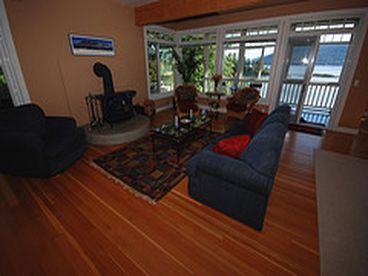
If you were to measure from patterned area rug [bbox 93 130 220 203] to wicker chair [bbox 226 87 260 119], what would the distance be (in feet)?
4.85

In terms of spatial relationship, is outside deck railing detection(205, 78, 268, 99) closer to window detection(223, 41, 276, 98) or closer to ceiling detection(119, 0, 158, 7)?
window detection(223, 41, 276, 98)

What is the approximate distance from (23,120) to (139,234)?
8.18 ft

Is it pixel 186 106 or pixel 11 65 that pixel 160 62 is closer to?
pixel 186 106

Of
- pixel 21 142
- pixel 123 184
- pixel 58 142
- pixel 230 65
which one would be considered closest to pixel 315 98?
pixel 230 65

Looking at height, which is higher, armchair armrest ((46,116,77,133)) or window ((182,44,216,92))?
window ((182,44,216,92))

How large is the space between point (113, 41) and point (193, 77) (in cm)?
310

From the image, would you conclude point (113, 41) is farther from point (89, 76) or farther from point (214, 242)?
point (214, 242)

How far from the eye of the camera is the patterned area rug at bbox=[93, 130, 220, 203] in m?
2.29

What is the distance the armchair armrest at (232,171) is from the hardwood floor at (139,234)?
524 mm

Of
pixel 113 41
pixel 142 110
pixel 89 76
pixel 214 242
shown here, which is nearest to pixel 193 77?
pixel 142 110

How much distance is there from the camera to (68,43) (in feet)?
11.3

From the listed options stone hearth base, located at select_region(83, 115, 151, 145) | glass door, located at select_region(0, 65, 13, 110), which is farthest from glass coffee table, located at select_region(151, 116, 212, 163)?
glass door, located at select_region(0, 65, 13, 110)

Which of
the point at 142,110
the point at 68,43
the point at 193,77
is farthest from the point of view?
the point at 193,77

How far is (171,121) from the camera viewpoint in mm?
3688
